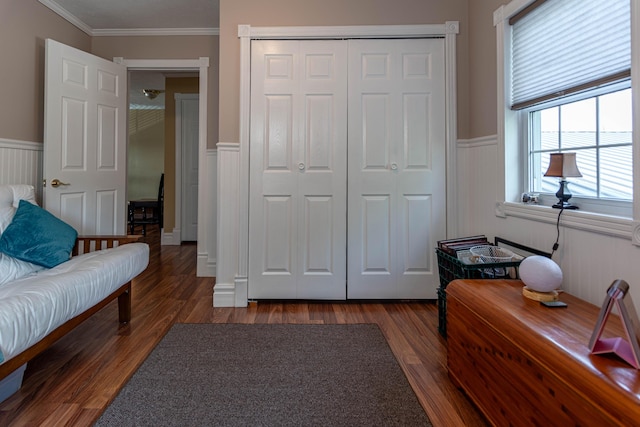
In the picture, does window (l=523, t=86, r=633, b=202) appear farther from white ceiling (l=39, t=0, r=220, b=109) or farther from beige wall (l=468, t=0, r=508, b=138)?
white ceiling (l=39, t=0, r=220, b=109)

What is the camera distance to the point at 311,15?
2758mm

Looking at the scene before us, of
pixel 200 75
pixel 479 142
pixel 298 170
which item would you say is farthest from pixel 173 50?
pixel 479 142

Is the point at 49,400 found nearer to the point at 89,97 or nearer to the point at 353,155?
the point at 353,155

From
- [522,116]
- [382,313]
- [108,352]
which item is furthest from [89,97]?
[522,116]

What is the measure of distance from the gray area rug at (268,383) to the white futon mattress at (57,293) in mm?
426

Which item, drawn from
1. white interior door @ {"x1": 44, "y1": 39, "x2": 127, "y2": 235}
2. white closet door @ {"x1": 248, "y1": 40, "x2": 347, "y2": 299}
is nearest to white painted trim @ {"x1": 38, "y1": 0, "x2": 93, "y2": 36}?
white interior door @ {"x1": 44, "y1": 39, "x2": 127, "y2": 235}

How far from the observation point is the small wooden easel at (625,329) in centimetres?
91

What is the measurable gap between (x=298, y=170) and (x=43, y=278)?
170 centimetres

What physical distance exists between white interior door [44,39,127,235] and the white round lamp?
3380 millimetres

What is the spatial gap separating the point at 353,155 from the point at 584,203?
152 cm

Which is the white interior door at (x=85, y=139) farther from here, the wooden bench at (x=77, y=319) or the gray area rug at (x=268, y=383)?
the gray area rug at (x=268, y=383)

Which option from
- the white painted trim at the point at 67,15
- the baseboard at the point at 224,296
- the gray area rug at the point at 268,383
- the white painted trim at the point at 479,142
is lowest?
the gray area rug at the point at 268,383

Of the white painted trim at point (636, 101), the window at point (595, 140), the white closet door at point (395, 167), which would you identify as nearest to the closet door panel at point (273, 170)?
the white closet door at point (395, 167)

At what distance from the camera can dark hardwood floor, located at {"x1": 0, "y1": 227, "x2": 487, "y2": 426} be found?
1464 millimetres
